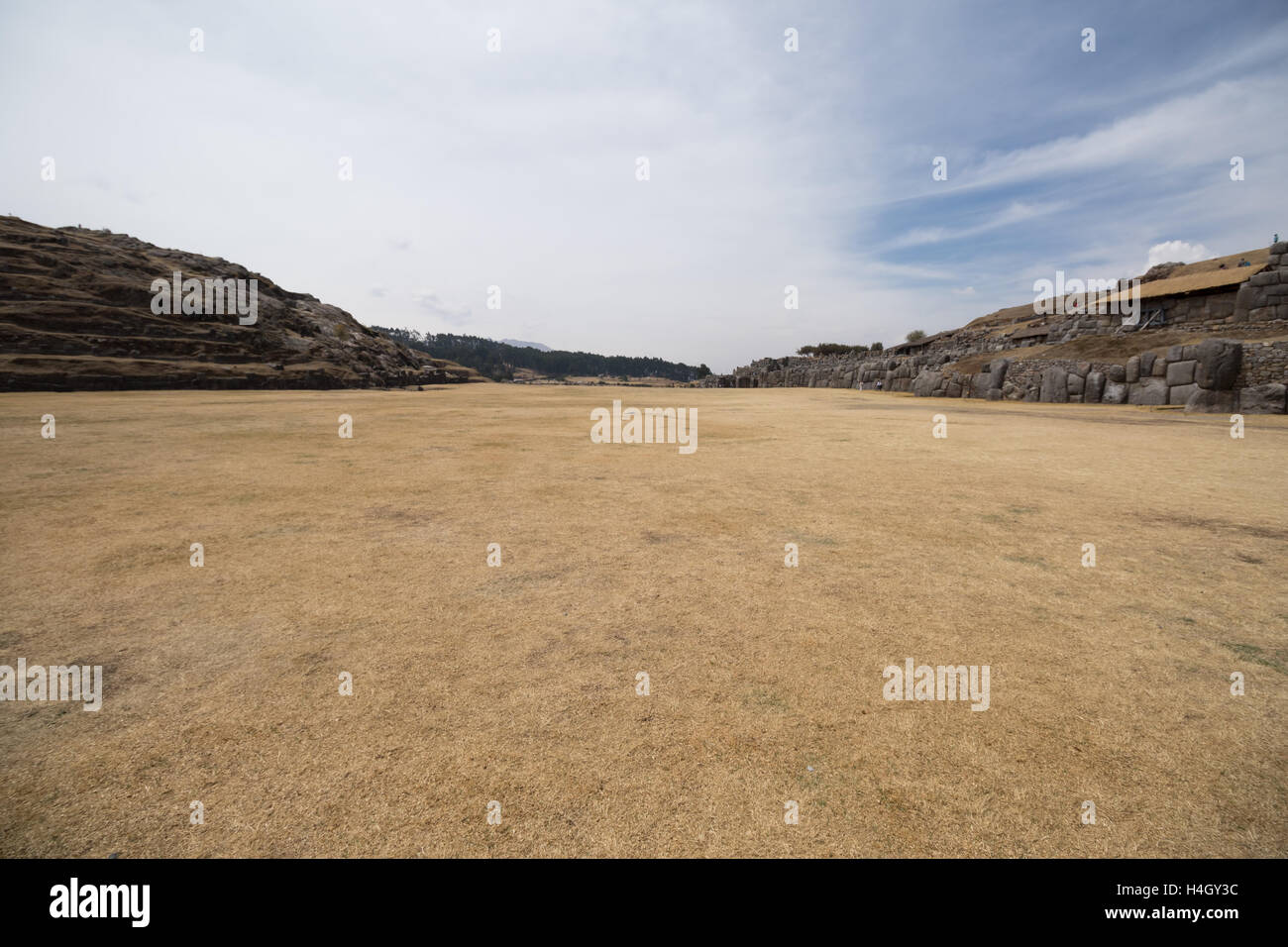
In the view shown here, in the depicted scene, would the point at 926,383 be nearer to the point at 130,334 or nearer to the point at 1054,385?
the point at 1054,385

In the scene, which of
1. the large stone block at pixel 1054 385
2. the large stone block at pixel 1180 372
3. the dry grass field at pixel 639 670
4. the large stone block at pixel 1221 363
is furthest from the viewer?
the large stone block at pixel 1054 385

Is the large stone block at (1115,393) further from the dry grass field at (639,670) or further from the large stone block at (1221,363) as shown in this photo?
the dry grass field at (639,670)

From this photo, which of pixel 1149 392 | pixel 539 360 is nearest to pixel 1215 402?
pixel 1149 392

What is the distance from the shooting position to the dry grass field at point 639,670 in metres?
2.21

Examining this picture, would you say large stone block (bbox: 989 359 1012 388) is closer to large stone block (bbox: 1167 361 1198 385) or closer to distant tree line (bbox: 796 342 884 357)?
large stone block (bbox: 1167 361 1198 385)

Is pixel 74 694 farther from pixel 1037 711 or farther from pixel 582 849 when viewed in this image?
pixel 1037 711

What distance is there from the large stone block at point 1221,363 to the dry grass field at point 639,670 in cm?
1821

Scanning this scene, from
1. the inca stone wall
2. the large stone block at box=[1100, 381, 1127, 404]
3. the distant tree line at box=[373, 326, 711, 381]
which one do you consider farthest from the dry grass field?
the distant tree line at box=[373, 326, 711, 381]

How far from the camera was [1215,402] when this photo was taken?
19.8 metres

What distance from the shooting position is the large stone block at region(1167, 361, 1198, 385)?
21.3 m

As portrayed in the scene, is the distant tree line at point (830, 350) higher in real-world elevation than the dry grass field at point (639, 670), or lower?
higher

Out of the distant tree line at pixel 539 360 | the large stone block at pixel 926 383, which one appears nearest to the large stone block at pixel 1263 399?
the large stone block at pixel 926 383
